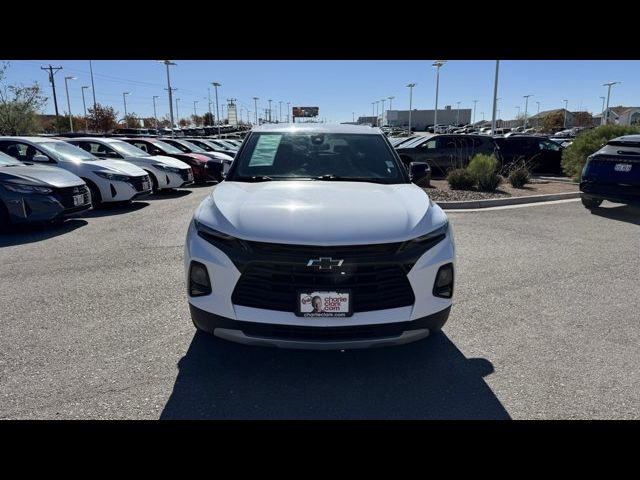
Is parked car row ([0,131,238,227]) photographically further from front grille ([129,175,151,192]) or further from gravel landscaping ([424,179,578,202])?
gravel landscaping ([424,179,578,202])

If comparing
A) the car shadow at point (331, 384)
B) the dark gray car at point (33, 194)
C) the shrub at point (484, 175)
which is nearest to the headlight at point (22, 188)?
the dark gray car at point (33, 194)

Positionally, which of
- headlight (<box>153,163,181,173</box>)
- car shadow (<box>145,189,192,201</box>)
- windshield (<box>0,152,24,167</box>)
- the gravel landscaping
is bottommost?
car shadow (<box>145,189,192,201</box>)

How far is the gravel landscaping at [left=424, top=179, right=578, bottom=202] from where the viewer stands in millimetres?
10836

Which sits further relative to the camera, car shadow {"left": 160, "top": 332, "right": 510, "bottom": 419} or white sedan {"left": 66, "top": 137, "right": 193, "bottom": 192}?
white sedan {"left": 66, "top": 137, "right": 193, "bottom": 192}

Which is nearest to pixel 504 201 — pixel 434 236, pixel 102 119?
pixel 434 236

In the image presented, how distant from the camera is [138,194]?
10148 mm

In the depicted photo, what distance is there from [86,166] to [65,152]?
2.38 ft

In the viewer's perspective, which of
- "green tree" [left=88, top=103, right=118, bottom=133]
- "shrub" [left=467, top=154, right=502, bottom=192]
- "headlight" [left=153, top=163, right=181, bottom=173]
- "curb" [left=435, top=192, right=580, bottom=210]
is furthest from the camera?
"green tree" [left=88, top=103, right=118, bottom=133]

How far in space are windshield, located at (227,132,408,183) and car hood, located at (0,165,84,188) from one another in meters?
5.15

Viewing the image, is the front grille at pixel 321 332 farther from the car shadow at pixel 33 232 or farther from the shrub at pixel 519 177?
the shrub at pixel 519 177

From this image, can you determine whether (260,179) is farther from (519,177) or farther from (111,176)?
(519,177)

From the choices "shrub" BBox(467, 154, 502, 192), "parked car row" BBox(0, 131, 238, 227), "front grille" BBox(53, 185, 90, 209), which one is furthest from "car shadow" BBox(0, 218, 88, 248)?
"shrub" BBox(467, 154, 502, 192)
